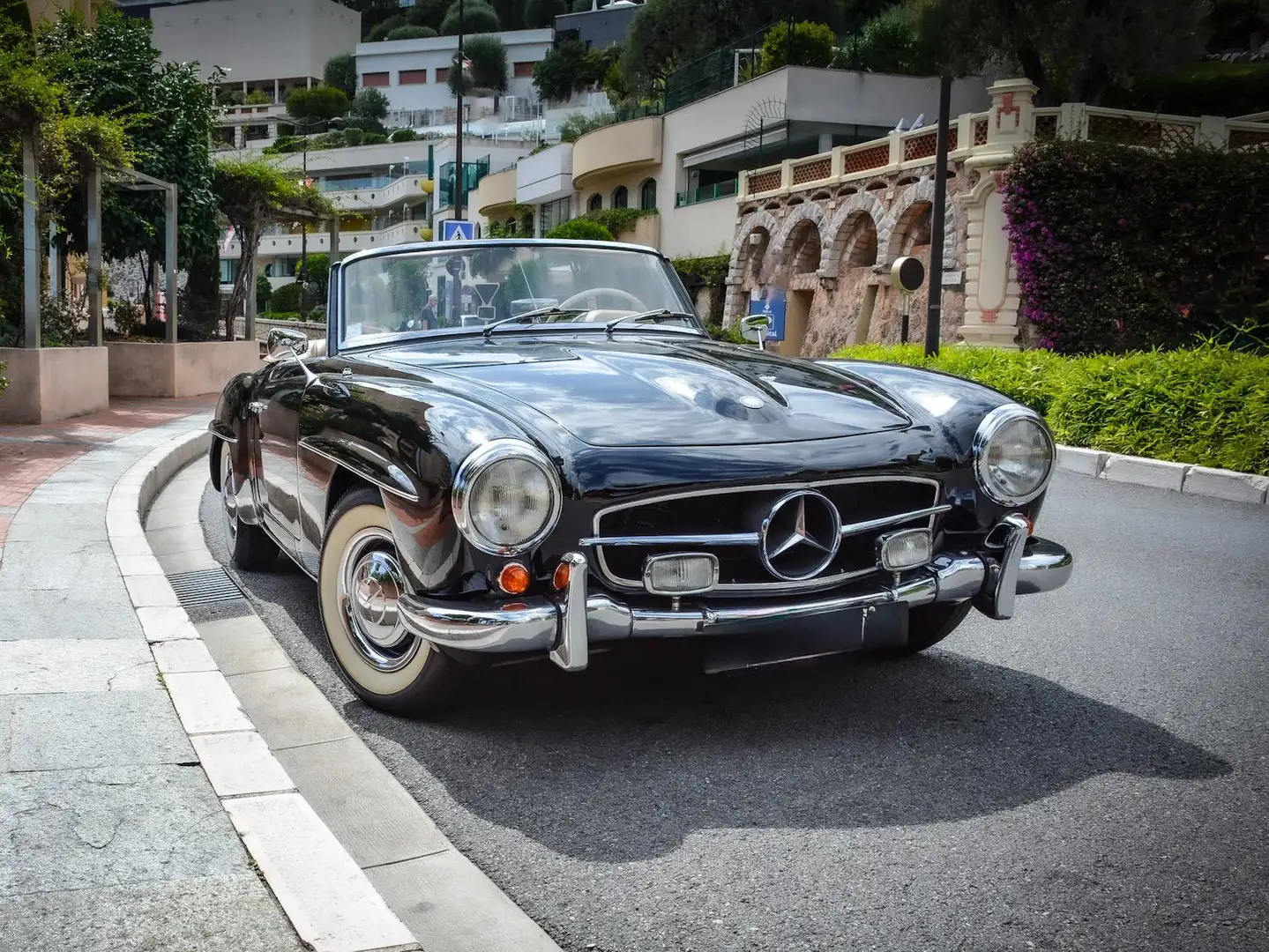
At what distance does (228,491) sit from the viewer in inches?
245

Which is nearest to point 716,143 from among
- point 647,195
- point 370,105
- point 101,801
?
point 647,195

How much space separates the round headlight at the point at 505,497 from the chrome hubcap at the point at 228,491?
2980mm

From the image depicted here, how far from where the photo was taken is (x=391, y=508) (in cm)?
356

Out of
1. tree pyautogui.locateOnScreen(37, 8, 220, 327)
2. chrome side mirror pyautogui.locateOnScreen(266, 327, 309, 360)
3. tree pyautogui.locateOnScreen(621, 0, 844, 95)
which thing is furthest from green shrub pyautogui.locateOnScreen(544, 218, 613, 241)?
chrome side mirror pyautogui.locateOnScreen(266, 327, 309, 360)

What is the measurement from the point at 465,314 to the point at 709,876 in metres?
2.78

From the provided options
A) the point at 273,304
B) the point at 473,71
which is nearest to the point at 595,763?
the point at 273,304

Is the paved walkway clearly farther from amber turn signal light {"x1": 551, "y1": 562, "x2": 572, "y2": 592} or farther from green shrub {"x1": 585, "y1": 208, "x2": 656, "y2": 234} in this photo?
green shrub {"x1": 585, "y1": 208, "x2": 656, "y2": 234}

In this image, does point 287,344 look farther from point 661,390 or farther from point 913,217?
point 913,217

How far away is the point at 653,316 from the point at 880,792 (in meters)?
2.50

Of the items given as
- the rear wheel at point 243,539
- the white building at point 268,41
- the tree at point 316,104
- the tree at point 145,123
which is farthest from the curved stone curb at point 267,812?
the white building at point 268,41

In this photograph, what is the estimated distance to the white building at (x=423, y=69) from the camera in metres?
113

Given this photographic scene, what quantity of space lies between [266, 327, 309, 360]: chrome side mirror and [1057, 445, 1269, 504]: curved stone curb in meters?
7.06

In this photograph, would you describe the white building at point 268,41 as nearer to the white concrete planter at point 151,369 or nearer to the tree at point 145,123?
the tree at point 145,123

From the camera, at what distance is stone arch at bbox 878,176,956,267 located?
2788 cm
